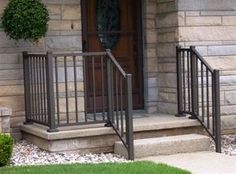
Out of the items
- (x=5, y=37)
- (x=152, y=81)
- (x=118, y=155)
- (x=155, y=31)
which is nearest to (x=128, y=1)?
(x=155, y=31)

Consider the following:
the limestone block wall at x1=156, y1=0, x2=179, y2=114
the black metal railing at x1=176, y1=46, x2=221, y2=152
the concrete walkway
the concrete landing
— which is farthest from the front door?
the concrete walkway

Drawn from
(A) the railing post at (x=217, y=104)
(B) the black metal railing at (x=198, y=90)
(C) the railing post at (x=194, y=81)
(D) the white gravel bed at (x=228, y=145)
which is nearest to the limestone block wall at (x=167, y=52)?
(B) the black metal railing at (x=198, y=90)

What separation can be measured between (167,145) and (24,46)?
2402 millimetres

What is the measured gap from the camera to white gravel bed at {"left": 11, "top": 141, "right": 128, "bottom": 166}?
7250mm

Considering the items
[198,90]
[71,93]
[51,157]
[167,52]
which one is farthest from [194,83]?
[51,157]

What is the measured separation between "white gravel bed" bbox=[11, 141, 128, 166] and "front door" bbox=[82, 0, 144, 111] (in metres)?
1.51

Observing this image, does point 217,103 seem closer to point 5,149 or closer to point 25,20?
point 25,20

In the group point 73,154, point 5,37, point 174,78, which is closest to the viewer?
point 73,154

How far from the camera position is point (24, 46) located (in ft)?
27.2

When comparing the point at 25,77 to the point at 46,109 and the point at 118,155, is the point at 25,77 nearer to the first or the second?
the point at 46,109

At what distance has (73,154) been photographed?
7.59 meters

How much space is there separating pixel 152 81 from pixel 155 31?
771mm

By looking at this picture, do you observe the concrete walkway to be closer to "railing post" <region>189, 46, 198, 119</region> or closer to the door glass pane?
"railing post" <region>189, 46, 198, 119</region>

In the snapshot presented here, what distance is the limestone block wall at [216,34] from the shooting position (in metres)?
8.84
